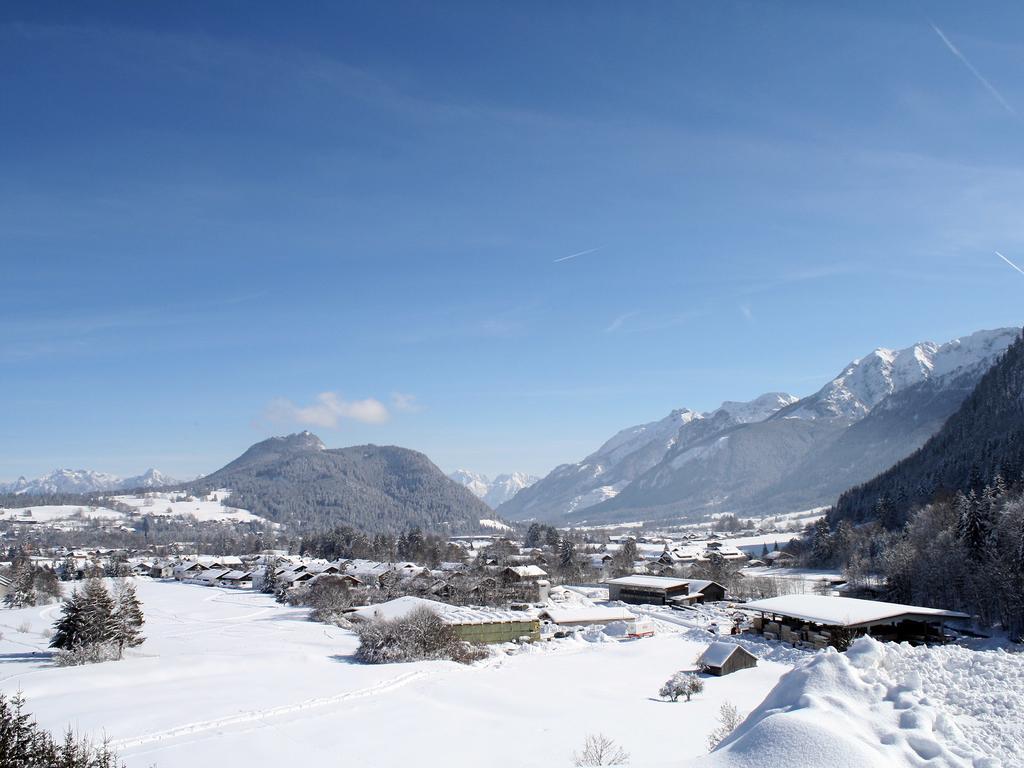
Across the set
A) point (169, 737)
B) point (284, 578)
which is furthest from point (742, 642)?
point (284, 578)

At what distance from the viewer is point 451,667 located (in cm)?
3719

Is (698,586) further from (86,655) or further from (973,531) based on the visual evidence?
(86,655)

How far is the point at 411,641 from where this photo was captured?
128 ft

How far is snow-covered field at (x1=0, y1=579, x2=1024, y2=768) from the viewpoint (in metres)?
12.0

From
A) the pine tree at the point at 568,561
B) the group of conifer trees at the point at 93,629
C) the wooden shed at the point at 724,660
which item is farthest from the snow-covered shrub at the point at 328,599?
the pine tree at the point at 568,561

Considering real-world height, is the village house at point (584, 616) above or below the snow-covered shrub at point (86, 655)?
below

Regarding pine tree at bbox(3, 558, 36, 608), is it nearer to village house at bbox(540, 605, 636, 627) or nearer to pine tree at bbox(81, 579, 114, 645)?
pine tree at bbox(81, 579, 114, 645)

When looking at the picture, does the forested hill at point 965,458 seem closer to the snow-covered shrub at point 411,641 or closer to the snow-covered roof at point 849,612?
the snow-covered roof at point 849,612

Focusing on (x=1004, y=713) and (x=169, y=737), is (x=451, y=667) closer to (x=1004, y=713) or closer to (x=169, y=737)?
(x=169, y=737)

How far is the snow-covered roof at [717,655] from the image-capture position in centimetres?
3394

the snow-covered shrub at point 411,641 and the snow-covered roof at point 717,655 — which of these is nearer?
the snow-covered roof at point 717,655

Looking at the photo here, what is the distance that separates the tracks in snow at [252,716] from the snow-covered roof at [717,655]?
1420 cm

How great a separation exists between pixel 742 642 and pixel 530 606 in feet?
85.0

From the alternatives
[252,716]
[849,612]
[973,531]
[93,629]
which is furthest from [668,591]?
[252,716]
